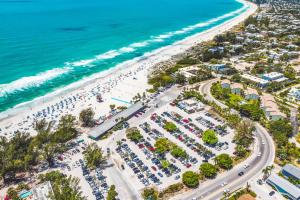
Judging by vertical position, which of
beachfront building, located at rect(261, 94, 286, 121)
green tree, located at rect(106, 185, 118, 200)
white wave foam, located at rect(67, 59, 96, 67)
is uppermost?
white wave foam, located at rect(67, 59, 96, 67)

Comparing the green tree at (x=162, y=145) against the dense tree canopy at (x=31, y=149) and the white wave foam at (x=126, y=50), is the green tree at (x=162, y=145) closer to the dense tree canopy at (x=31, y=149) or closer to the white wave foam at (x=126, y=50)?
the dense tree canopy at (x=31, y=149)

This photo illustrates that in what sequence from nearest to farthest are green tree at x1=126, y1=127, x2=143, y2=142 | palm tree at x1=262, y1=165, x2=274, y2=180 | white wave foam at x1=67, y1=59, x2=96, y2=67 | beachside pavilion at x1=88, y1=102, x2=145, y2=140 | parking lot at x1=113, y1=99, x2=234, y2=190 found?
1. palm tree at x1=262, y1=165, x2=274, y2=180
2. parking lot at x1=113, y1=99, x2=234, y2=190
3. green tree at x1=126, y1=127, x2=143, y2=142
4. beachside pavilion at x1=88, y1=102, x2=145, y2=140
5. white wave foam at x1=67, y1=59, x2=96, y2=67

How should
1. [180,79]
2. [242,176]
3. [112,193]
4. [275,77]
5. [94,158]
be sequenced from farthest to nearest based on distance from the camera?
[180,79] → [275,77] → [94,158] → [242,176] → [112,193]

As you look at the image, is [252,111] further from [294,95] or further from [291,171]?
[291,171]

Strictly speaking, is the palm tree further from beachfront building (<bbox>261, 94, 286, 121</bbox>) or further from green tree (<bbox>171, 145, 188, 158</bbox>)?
beachfront building (<bbox>261, 94, 286, 121</bbox>)

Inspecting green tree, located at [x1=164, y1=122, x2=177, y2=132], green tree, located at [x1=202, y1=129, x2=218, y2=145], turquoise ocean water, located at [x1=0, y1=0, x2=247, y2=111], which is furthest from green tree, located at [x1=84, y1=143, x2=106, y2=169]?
turquoise ocean water, located at [x1=0, y1=0, x2=247, y2=111]

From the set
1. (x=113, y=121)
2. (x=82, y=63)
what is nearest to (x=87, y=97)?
(x=113, y=121)

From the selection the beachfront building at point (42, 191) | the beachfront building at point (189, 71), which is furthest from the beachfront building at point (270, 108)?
the beachfront building at point (42, 191)
